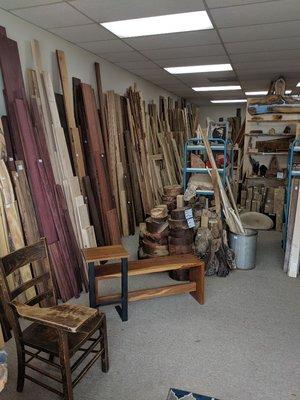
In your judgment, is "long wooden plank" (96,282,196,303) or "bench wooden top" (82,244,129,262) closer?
"bench wooden top" (82,244,129,262)

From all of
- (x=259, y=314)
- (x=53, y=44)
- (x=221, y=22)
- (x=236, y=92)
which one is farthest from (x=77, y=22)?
(x=236, y=92)

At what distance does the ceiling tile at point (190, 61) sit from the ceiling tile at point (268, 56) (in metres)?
0.18

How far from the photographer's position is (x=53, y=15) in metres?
2.89

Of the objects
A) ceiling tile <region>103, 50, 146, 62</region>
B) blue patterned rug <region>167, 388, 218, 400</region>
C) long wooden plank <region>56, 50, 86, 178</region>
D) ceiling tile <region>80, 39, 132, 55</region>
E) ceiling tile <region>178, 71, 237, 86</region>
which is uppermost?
ceiling tile <region>80, 39, 132, 55</region>

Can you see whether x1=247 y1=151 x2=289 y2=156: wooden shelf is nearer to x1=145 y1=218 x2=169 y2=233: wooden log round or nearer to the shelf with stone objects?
the shelf with stone objects

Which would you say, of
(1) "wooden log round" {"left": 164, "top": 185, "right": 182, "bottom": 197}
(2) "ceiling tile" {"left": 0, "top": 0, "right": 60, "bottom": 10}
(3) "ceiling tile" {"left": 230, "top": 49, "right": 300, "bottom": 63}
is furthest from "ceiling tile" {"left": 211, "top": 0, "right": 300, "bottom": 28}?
(1) "wooden log round" {"left": 164, "top": 185, "right": 182, "bottom": 197}

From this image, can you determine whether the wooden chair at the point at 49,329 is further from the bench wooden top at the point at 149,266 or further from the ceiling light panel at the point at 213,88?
the ceiling light panel at the point at 213,88

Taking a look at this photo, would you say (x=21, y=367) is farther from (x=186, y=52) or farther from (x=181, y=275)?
(x=186, y=52)

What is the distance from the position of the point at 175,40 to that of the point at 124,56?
988 millimetres

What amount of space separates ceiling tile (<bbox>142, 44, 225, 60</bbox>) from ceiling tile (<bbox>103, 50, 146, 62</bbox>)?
0.45ft

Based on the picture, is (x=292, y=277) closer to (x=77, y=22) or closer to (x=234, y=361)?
(x=234, y=361)

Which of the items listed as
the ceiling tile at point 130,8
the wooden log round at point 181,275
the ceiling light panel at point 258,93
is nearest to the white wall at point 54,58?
the ceiling tile at point 130,8

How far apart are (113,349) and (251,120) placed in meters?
4.73

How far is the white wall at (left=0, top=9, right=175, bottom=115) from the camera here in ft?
9.65
